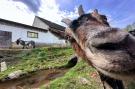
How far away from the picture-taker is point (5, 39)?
28.0 m

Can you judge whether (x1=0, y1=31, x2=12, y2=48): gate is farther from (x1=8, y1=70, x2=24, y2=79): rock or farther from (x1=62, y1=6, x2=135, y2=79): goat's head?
(x1=62, y1=6, x2=135, y2=79): goat's head

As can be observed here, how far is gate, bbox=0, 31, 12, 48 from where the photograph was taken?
90.1 ft

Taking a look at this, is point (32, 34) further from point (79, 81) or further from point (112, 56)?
point (112, 56)

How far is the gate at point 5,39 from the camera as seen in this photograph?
2745cm

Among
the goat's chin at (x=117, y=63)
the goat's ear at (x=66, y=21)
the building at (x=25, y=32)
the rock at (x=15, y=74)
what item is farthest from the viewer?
the building at (x=25, y=32)

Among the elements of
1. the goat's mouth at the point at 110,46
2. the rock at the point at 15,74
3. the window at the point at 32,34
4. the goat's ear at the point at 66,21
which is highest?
the window at the point at 32,34

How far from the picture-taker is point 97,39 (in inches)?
104

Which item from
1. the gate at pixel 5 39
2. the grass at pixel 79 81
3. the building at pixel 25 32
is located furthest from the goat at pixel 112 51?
the gate at pixel 5 39

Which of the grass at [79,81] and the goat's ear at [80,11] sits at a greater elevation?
the goat's ear at [80,11]

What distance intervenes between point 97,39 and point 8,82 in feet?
29.3

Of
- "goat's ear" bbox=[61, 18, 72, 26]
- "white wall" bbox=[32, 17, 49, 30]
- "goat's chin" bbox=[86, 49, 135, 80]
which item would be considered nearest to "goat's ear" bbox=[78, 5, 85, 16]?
"goat's ear" bbox=[61, 18, 72, 26]

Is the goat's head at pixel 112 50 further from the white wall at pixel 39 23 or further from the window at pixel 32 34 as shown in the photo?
the white wall at pixel 39 23

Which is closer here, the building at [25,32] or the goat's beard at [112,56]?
the goat's beard at [112,56]

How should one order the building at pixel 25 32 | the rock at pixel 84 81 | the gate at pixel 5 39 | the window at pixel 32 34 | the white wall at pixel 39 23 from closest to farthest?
1. the rock at pixel 84 81
2. the gate at pixel 5 39
3. the building at pixel 25 32
4. the window at pixel 32 34
5. the white wall at pixel 39 23
